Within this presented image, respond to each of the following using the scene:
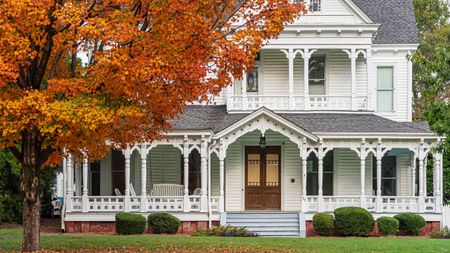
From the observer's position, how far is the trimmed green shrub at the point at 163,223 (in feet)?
89.5

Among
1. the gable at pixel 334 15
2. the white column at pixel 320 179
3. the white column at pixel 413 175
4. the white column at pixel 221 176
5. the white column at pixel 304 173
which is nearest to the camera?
the white column at pixel 320 179

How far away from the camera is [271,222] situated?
28.5 m

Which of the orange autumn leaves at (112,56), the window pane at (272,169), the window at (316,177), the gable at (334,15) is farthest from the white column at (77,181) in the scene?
the orange autumn leaves at (112,56)

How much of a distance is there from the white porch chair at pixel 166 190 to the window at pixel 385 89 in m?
9.53

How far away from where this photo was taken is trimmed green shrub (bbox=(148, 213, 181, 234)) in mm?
27266

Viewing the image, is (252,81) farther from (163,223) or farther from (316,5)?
(163,223)

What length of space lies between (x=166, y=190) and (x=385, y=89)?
414 inches

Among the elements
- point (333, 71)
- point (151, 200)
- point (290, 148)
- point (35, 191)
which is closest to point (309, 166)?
point (290, 148)

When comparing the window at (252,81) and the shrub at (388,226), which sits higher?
the window at (252,81)

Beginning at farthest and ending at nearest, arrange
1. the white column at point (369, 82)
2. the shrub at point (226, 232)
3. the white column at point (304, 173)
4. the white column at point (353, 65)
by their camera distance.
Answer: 1. the white column at point (369, 82)
2. the white column at point (353, 65)
3. the white column at point (304, 173)
4. the shrub at point (226, 232)

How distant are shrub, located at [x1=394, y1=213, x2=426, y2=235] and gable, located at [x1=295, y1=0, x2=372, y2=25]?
8.35 m

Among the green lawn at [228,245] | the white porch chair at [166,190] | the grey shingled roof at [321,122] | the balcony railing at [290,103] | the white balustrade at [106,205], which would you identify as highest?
the balcony railing at [290,103]

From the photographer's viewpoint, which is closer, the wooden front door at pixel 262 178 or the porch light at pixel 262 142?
the porch light at pixel 262 142

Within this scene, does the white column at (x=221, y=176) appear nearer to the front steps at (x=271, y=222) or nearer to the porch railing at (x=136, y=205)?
the porch railing at (x=136, y=205)
